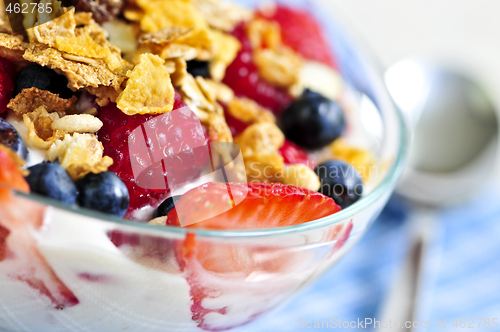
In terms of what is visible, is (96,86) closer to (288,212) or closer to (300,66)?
(288,212)

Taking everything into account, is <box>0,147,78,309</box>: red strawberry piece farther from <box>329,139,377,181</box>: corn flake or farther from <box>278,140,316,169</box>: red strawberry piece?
<box>329,139,377,181</box>: corn flake

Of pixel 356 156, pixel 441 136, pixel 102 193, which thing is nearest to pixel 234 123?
pixel 356 156

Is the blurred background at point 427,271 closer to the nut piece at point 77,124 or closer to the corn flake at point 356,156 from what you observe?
the corn flake at point 356,156

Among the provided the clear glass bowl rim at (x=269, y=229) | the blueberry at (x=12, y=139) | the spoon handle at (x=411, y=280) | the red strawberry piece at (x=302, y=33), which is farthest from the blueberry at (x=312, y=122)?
the blueberry at (x=12, y=139)

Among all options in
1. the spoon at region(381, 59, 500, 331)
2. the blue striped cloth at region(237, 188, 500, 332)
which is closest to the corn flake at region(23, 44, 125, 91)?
the blue striped cloth at region(237, 188, 500, 332)

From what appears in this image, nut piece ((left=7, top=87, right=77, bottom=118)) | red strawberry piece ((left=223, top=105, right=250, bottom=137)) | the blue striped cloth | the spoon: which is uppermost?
nut piece ((left=7, top=87, right=77, bottom=118))

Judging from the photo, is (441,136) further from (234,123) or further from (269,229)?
(269,229)
